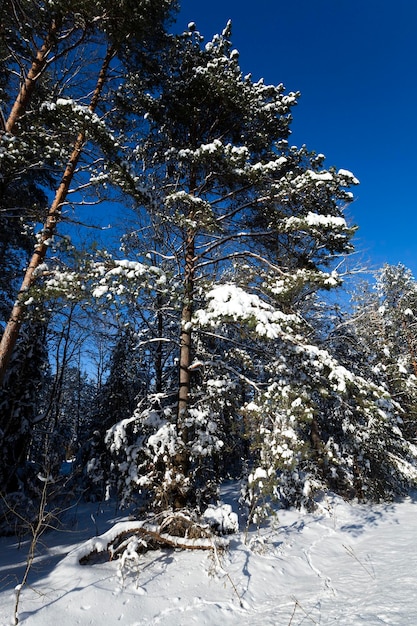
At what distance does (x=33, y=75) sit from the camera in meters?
6.76

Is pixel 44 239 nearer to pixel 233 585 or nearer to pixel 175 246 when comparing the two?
pixel 175 246

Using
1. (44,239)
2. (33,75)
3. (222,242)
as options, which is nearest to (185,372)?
(222,242)

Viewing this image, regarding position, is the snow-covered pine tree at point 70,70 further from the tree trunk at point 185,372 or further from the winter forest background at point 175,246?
the tree trunk at point 185,372

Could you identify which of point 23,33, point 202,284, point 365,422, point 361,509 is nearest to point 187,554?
point 202,284

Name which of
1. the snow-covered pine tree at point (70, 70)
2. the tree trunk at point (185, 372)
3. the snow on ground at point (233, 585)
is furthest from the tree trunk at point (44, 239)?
the snow on ground at point (233, 585)

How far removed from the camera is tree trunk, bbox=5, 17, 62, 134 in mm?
6552

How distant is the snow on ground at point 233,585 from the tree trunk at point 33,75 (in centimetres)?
770

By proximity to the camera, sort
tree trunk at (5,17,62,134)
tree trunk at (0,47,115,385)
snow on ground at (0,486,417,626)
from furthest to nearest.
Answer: tree trunk at (5,17,62,134) → tree trunk at (0,47,115,385) → snow on ground at (0,486,417,626)

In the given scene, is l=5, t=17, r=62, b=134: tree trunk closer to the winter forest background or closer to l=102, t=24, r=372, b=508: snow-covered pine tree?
the winter forest background

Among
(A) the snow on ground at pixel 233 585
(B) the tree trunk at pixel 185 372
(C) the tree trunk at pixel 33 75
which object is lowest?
(A) the snow on ground at pixel 233 585

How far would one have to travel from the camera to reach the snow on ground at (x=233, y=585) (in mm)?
3795

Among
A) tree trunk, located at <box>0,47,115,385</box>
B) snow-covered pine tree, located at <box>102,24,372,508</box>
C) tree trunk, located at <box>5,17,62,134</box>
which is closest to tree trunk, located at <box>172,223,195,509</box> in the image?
snow-covered pine tree, located at <box>102,24,372,508</box>

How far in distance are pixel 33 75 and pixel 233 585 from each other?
9.74 metres

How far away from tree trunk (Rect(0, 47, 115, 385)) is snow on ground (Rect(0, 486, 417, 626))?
331 centimetres
